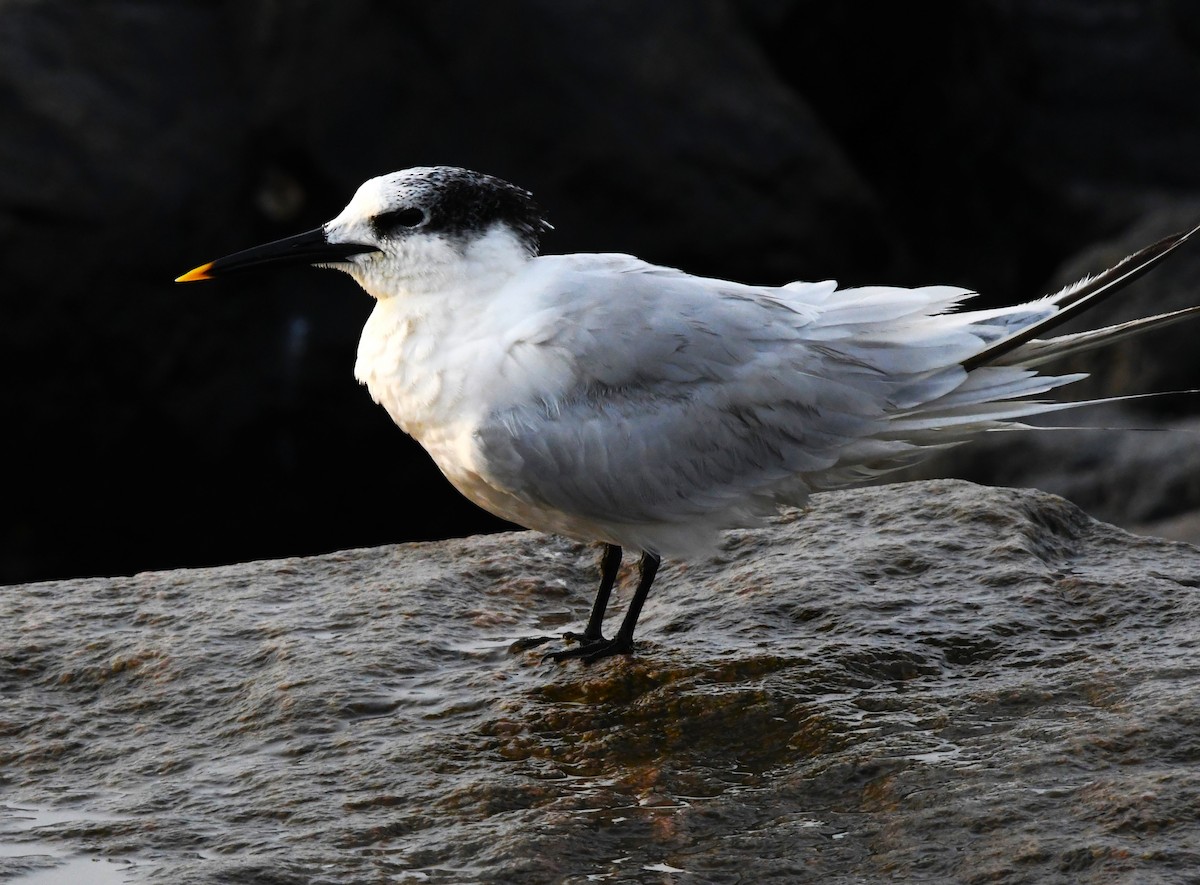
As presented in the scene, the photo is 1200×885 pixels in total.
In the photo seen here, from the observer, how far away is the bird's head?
474 centimetres

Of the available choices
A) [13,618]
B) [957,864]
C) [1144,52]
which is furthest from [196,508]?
[1144,52]

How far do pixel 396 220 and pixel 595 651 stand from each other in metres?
1.40

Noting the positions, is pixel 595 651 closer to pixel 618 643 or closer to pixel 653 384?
pixel 618 643

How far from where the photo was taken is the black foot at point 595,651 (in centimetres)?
454

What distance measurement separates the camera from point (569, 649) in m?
4.61

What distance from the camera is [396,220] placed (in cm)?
476

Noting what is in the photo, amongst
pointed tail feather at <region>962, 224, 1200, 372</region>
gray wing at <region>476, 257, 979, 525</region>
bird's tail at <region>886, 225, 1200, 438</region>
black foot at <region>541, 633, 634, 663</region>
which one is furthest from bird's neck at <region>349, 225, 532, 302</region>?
pointed tail feather at <region>962, 224, 1200, 372</region>

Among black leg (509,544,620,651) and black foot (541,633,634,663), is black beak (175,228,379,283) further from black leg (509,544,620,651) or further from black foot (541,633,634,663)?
black foot (541,633,634,663)

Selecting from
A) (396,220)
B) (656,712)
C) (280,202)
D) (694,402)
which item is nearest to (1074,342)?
(694,402)

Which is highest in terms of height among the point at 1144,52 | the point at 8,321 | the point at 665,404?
the point at 1144,52

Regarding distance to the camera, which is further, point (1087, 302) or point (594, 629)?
point (594, 629)

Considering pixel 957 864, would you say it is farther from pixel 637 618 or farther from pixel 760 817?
pixel 637 618

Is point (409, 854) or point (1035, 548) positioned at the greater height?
point (1035, 548)

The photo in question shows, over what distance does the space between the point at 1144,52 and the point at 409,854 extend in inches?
473
